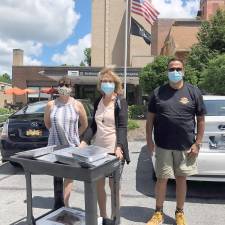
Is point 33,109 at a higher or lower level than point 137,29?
lower

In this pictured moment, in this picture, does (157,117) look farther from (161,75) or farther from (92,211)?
(161,75)

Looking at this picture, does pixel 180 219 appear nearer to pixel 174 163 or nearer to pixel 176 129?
pixel 174 163

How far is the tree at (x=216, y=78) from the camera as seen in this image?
1762cm

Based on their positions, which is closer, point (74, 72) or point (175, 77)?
point (175, 77)

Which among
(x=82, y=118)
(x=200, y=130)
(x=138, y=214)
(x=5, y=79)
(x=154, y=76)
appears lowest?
(x=138, y=214)

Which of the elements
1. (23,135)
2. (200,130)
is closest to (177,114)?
(200,130)

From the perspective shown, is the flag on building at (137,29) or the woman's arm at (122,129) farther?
the flag on building at (137,29)

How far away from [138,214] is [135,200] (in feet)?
2.33

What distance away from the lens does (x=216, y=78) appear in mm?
17938

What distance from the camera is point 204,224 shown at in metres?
5.10

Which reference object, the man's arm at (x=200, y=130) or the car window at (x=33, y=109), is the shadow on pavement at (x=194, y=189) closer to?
the man's arm at (x=200, y=130)

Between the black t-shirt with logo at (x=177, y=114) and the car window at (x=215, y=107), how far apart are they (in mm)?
1970

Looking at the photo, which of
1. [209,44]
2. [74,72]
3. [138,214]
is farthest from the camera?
[74,72]

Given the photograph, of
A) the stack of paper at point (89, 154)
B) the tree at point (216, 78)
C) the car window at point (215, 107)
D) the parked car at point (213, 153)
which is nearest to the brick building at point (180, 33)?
the tree at point (216, 78)
